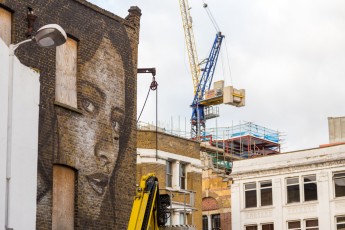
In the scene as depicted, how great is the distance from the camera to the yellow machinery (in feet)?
70.9

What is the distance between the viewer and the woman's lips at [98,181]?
2619 centimetres

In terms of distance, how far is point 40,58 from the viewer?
25.1 metres

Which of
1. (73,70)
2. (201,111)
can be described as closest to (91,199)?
(73,70)

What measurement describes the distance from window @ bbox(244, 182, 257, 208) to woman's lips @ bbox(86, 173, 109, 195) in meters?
30.8

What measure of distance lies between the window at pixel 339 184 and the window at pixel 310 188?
4.69ft

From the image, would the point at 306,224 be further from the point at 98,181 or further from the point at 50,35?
the point at 50,35

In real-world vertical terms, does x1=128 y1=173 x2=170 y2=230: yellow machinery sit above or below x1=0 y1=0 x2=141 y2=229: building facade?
below

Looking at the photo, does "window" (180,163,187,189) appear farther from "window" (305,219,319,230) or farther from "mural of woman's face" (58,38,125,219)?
"mural of woman's face" (58,38,125,219)

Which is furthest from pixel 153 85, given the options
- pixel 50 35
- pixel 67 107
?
pixel 50 35

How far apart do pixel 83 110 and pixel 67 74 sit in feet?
3.82

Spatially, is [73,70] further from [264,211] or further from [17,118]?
[264,211]

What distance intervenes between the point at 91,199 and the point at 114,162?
1.70 metres

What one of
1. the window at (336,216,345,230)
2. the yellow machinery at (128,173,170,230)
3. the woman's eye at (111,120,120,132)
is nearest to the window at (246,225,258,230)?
the window at (336,216,345,230)

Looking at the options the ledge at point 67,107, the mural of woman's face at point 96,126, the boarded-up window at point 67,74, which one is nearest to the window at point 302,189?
the mural of woman's face at point 96,126
